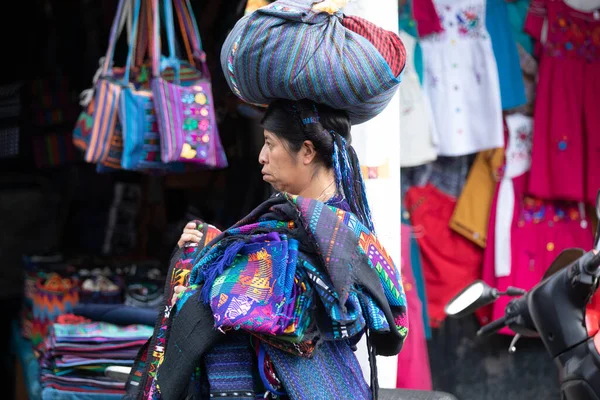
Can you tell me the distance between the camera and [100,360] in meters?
3.39

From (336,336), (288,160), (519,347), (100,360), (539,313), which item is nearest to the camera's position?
(336,336)

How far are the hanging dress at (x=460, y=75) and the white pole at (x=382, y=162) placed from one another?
164 cm

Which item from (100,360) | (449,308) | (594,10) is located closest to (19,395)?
(100,360)

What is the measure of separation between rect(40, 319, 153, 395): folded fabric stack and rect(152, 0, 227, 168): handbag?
0.74 metres

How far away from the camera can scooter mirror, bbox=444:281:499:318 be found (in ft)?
9.43

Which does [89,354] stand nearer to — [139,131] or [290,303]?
[139,131]

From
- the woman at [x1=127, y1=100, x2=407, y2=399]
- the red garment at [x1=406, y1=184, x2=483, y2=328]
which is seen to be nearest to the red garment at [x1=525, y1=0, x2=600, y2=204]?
the red garment at [x1=406, y1=184, x2=483, y2=328]

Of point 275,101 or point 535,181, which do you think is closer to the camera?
point 275,101

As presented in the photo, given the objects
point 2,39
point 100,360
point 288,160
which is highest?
point 288,160

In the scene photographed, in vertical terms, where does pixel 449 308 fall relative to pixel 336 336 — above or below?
below

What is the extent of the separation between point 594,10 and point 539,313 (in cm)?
256

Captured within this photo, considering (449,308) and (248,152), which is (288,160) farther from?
(248,152)

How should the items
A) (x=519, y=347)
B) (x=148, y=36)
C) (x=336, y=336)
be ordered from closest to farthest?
(x=336, y=336), (x=148, y=36), (x=519, y=347)

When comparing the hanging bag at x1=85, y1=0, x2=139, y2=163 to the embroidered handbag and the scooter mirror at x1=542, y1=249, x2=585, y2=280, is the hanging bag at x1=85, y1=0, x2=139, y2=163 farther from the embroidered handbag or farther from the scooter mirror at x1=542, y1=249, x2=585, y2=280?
the scooter mirror at x1=542, y1=249, x2=585, y2=280
